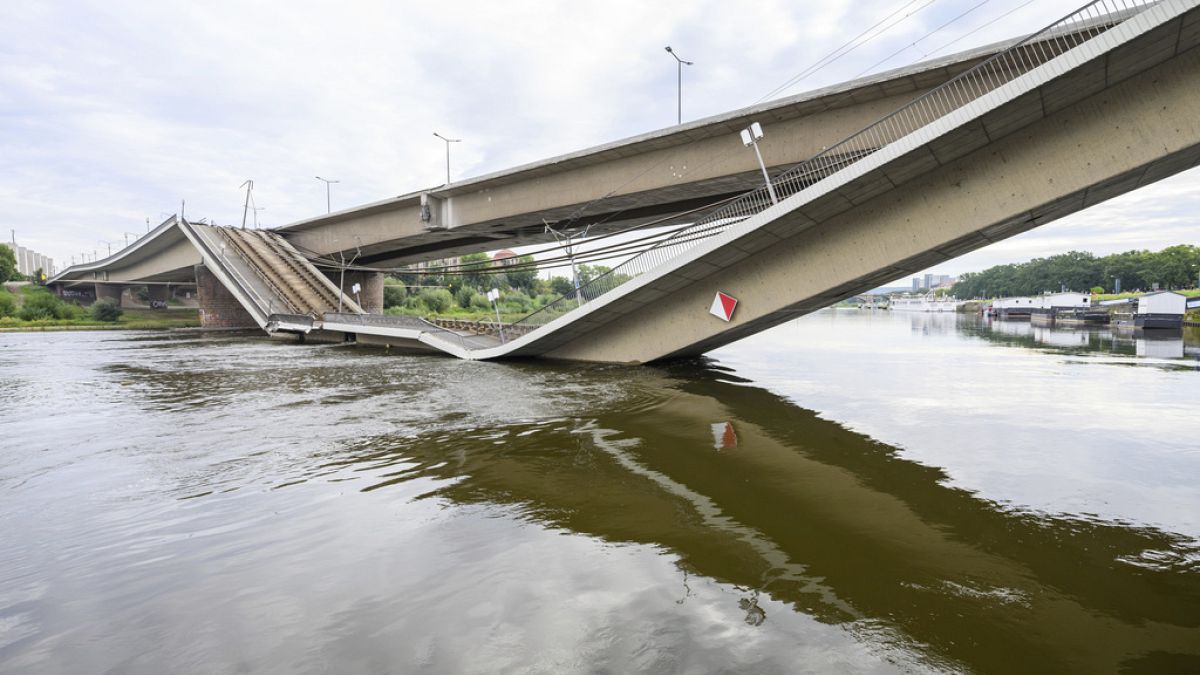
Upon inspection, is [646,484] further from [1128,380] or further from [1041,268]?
[1041,268]

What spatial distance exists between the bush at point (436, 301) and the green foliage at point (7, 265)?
5402 cm

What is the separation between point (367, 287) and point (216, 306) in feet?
36.1

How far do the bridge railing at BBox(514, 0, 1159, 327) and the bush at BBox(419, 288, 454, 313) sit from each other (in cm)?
4726

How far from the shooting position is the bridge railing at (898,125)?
36.8ft

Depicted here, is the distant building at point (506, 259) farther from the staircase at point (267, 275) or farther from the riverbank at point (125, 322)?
the riverbank at point (125, 322)

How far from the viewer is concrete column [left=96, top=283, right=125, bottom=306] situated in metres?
55.1

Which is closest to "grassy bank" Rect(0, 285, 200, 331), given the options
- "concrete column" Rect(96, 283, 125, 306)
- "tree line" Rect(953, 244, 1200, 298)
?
"concrete column" Rect(96, 283, 125, 306)

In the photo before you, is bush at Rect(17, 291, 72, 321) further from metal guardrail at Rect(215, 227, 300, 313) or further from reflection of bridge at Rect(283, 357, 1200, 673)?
reflection of bridge at Rect(283, 357, 1200, 673)

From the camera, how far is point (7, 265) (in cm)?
7156

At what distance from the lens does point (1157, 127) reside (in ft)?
33.1

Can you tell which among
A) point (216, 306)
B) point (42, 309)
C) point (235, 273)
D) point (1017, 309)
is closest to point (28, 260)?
point (42, 309)

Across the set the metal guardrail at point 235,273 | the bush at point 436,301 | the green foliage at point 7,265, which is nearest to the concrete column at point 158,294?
the green foliage at point 7,265

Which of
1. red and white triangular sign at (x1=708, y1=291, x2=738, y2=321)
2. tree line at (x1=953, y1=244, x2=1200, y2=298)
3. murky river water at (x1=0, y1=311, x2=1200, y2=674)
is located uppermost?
tree line at (x1=953, y1=244, x2=1200, y2=298)

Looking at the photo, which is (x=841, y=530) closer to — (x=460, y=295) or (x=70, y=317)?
(x=70, y=317)
